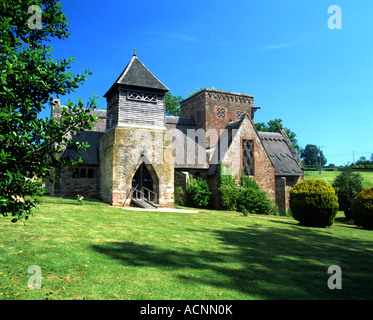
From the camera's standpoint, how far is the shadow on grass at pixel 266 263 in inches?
259

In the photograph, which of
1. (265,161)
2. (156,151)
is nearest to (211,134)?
(265,161)

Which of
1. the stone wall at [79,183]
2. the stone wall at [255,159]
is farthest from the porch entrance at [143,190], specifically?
the stone wall at [255,159]

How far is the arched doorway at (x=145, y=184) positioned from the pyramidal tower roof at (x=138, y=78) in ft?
20.2

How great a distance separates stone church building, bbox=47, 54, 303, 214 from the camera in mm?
21953

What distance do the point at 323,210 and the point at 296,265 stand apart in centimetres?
1074

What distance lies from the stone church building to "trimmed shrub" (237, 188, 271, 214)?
2117 millimetres

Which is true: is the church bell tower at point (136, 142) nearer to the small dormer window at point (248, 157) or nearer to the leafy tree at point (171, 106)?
the small dormer window at point (248, 157)

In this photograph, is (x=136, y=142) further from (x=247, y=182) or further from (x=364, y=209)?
(x=364, y=209)

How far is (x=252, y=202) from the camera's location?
26125 millimetres

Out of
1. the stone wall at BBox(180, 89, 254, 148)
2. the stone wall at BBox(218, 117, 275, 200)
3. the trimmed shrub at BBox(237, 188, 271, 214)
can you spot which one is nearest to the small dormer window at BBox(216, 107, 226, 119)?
the stone wall at BBox(180, 89, 254, 148)

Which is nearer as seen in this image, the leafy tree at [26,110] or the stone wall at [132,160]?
the leafy tree at [26,110]

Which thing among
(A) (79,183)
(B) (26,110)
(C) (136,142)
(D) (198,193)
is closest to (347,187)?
(D) (198,193)

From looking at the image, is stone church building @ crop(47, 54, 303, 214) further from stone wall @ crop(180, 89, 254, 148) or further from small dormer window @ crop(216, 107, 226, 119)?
small dormer window @ crop(216, 107, 226, 119)

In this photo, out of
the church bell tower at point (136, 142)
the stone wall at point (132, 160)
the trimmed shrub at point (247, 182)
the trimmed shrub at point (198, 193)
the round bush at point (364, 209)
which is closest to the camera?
the round bush at point (364, 209)
